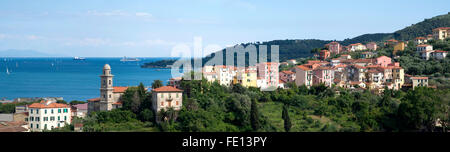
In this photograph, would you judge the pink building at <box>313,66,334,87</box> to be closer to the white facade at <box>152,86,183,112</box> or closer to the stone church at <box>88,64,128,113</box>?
the white facade at <box>152,86,183,112</box>

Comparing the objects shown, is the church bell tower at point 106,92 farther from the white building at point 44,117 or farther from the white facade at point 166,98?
the white facade at point 166,98

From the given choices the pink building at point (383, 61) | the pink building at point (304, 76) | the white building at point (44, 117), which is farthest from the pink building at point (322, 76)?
the white building at point (44, 117)

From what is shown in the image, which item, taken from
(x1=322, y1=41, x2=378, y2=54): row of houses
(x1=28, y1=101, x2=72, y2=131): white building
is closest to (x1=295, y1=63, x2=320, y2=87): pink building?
(x1=322, y1=41, x2=378, y2=54): row of houses

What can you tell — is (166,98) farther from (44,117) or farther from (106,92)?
(44,117)

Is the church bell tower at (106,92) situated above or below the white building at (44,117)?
above

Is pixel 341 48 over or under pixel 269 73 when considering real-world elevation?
Answer: over

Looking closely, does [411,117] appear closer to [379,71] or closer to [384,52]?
[379,71]

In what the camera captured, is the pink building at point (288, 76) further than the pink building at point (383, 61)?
No

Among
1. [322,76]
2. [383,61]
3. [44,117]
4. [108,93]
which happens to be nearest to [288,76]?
[322,76]

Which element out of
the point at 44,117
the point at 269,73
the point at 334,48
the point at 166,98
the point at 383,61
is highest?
the point at 334,48

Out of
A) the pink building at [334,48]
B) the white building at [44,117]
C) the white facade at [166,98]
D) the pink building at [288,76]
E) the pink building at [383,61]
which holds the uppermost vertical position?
the pink building at [334,48]

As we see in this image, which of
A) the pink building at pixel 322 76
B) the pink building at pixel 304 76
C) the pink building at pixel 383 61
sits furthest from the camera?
the pink building at pixel 383 61

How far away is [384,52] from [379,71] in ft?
25.4

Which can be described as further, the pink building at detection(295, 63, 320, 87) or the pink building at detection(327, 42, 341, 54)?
the pink building at detection(327, 42, 341, 54)
